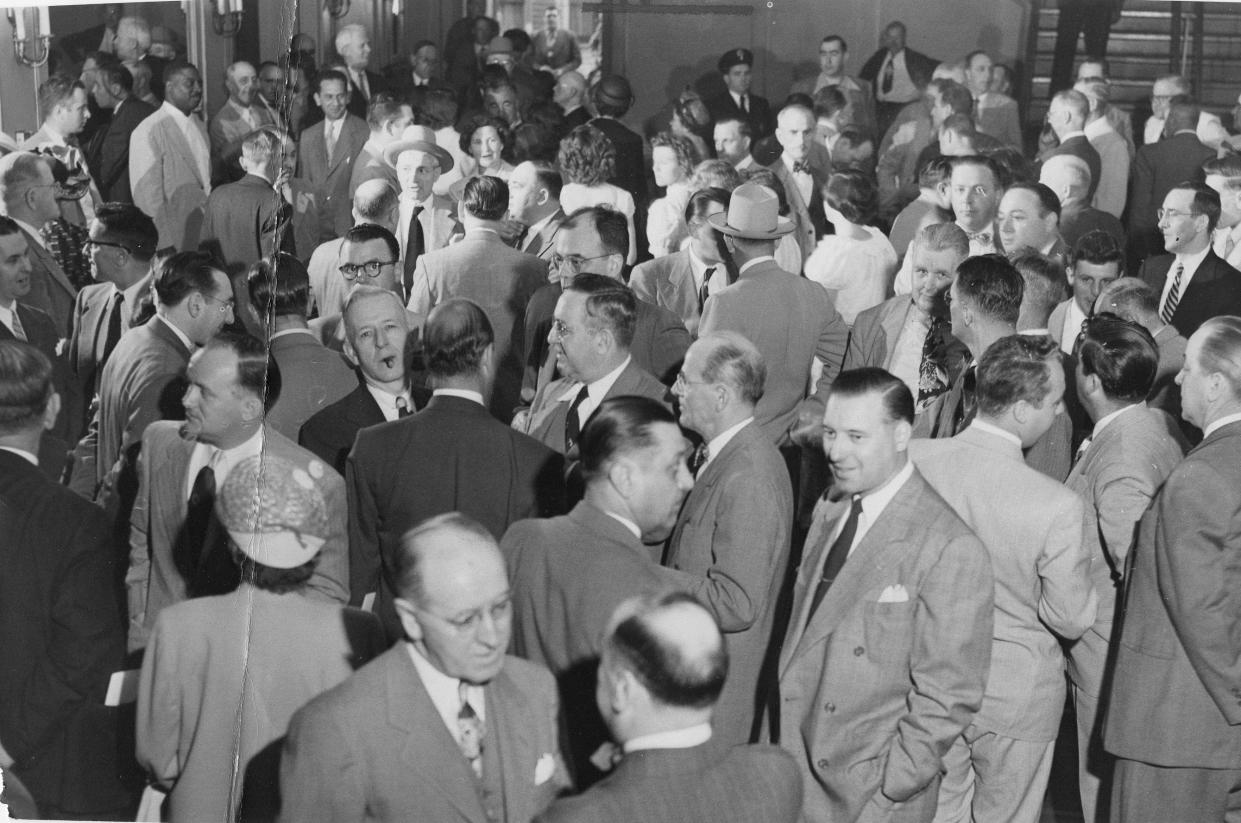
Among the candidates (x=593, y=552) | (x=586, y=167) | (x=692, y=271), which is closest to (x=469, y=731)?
(x=593, y=552)

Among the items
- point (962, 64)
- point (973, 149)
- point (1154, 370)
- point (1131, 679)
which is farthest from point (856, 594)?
point (973, 149)

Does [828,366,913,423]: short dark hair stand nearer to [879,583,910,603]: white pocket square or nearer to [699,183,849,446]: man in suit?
[879,583,910,603]: white pocket square

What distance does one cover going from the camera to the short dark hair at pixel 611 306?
9.56ft

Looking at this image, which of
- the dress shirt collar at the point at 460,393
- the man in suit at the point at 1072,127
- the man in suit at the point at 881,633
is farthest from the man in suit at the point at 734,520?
the man in suit at the point at 1072,127

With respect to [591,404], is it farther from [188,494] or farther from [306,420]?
[188,494]

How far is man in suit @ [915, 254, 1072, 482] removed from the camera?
9.89 ft

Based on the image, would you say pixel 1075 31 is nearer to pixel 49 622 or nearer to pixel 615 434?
pixel 615 434

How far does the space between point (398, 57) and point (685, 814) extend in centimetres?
205

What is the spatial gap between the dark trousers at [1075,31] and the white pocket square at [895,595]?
229 cm

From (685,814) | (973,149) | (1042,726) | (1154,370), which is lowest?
(1042,726)

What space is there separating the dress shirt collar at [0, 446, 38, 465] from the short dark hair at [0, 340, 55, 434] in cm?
3

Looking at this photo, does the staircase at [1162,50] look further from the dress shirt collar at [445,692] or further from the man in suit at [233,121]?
the dress shirt collar at [445,692]

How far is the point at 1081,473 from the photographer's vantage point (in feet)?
9.09

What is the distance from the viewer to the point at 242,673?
2250mm
